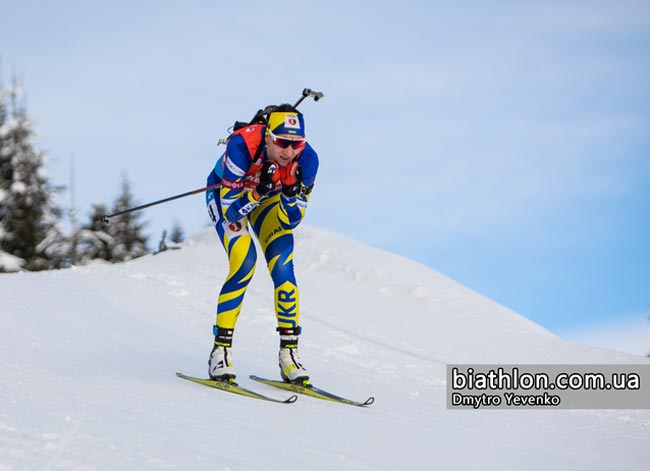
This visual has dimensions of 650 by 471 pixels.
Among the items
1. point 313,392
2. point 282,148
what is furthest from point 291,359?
point 282,148

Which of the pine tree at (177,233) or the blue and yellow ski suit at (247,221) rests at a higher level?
the pine tree at (177,233)

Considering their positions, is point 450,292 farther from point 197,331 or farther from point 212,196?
point 212,196

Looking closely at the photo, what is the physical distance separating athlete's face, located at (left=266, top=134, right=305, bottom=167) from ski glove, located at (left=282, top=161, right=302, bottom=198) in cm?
7

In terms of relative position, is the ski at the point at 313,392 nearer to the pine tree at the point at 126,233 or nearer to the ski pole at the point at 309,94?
the ski pole at the point at 309,94

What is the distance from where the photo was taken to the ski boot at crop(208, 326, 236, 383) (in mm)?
6137

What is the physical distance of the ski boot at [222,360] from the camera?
614cm

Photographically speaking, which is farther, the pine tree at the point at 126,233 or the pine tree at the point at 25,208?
the pine tree at the point at 126,233

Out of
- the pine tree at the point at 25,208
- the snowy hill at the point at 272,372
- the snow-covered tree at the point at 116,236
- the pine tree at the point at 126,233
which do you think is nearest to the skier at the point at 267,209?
the snowy hill at the point at 272,372

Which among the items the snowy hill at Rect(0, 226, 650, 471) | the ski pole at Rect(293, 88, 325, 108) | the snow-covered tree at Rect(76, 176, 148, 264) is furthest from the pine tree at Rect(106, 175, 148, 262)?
the ski pole at Rect(293, 88, 325, 108)

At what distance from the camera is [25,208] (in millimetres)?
25297

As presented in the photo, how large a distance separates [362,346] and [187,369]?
2.89m

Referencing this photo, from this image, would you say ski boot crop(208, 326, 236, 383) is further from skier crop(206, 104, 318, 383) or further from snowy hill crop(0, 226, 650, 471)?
snowy hill crop(0, 226, 650, 471)

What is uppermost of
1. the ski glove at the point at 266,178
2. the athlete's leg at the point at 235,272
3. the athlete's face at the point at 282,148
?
the athlete's face at the point at 282,148

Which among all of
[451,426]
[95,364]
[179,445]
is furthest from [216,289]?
[179,445]
